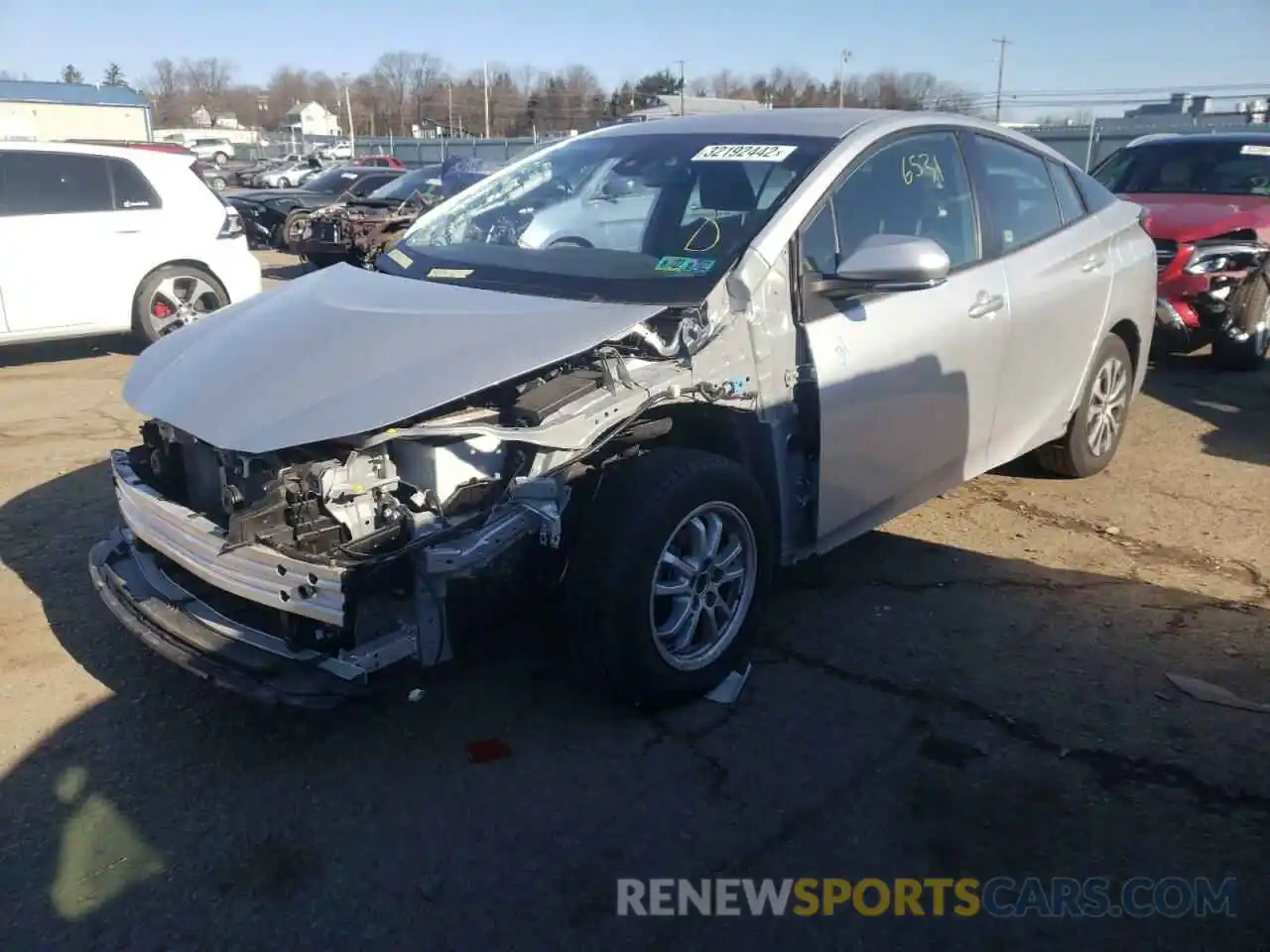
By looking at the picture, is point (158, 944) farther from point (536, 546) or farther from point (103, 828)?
point (536, 546)

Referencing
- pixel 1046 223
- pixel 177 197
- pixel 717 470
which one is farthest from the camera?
pixel 177 197

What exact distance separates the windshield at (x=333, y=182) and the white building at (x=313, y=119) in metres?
86.2

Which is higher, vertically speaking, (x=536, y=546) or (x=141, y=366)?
(x=141, y=366)

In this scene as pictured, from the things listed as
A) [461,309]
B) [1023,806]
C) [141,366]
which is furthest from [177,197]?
[1023,806]

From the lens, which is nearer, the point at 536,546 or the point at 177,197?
the point at 536,546

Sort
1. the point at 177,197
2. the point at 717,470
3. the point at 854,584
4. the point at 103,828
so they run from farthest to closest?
the point at 177,197 < the point at 854,584 < the point at 717,470 < the point at 103,828

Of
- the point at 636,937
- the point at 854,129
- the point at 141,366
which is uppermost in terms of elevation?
the point at 854,129

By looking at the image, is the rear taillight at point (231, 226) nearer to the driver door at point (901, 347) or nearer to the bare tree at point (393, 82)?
the driver door at point (901, 347)

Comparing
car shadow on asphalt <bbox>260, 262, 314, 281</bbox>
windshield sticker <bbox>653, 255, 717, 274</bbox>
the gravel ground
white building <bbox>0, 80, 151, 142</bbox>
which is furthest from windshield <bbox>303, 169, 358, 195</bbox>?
white building <bbox>0, 80, 151, 142</bbox>

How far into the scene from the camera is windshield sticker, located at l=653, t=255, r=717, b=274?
11.2 ft

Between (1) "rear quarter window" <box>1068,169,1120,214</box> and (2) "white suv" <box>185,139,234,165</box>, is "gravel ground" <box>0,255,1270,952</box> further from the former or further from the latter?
(2) "white suv" <box>185,139,234,165</box>

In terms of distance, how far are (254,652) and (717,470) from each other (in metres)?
1.44

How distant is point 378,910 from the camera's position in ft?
8.25

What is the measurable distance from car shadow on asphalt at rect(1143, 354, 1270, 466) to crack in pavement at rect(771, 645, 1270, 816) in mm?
3610
